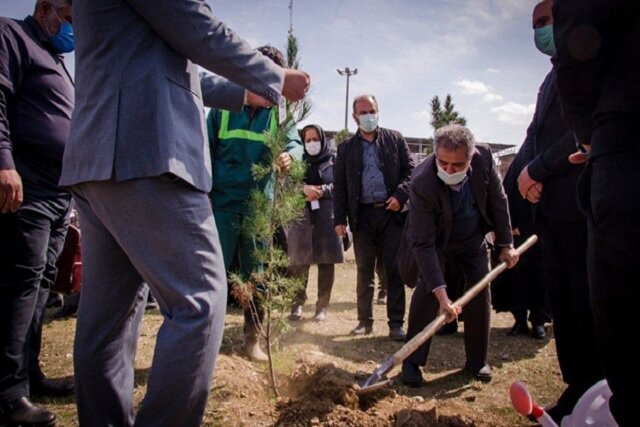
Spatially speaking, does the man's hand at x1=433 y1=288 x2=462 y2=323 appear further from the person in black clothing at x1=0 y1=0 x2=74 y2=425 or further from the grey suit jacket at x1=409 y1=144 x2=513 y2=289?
the person in black clothing at x1=0 y1=0 x2=74 y2=425

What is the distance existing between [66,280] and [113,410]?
2279mm

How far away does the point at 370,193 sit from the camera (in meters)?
4.76

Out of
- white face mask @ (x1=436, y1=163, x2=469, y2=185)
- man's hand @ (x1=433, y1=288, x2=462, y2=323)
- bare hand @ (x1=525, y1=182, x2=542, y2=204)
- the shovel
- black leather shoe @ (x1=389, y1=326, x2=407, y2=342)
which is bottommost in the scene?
black leather shoe @ (x1=389, y1=326, x2=407, y2=342)

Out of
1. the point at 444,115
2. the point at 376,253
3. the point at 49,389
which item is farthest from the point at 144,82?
the point at 444,115

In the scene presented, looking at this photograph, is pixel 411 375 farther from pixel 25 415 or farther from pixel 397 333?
pixel 25 415

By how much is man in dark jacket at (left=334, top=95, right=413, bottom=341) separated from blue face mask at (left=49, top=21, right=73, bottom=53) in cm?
282

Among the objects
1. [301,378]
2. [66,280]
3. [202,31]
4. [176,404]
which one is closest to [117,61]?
[202,31]

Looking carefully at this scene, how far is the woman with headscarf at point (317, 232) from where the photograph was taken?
5.28 m

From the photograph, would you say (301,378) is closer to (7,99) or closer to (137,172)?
(137,172)

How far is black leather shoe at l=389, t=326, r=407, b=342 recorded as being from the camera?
4.43 m

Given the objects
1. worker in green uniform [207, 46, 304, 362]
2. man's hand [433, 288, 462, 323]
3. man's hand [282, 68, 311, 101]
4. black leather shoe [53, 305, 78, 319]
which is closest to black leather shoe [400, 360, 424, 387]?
man's hand [433, 288, 462, 323]

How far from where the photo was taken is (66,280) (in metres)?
3.59

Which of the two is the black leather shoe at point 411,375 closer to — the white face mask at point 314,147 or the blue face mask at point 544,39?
the blue face mask at point 544,39

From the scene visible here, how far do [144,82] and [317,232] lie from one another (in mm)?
4074
